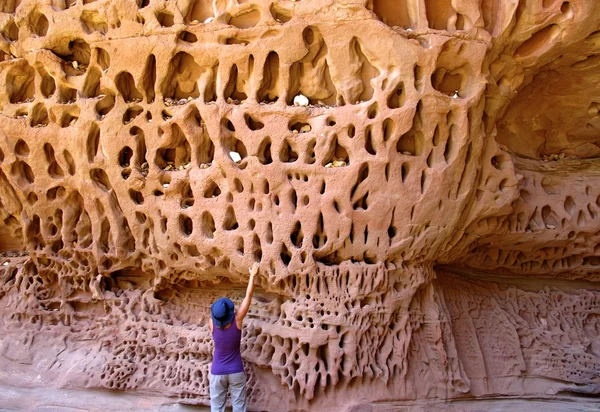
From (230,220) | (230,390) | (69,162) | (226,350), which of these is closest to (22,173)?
(69,162)

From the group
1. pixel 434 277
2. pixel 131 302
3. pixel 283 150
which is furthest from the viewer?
pixel 131 302

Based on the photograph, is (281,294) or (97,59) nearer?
(281,294)

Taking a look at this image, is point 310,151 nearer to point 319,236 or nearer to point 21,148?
point 319,236

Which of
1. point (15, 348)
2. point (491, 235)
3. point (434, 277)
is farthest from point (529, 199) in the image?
point (15, 348)

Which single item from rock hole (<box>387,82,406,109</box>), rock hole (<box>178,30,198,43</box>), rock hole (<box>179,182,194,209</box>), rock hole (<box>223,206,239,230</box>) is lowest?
A: rock hole (<box>223,206,239,230</box>)

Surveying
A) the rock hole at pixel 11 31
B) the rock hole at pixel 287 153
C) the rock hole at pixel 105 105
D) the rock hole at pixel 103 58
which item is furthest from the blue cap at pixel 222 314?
the rock hole at pixel 11 31

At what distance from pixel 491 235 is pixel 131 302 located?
3.38 metres

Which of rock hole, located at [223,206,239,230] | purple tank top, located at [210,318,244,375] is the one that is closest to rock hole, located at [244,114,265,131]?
rock hole, located at [223,206,239,230]

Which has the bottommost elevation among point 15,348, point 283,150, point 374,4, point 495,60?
point 15,348

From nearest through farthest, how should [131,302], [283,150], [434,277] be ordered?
[283,150], [434,277], [131,302]

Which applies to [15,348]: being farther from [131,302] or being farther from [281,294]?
[281,294]

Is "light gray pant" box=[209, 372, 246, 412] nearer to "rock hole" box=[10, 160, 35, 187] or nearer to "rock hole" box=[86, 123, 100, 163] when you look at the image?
"rock hole" box=[86, 123, 100, 163]

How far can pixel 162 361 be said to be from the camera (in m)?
4.61

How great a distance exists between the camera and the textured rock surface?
13.5 feet
